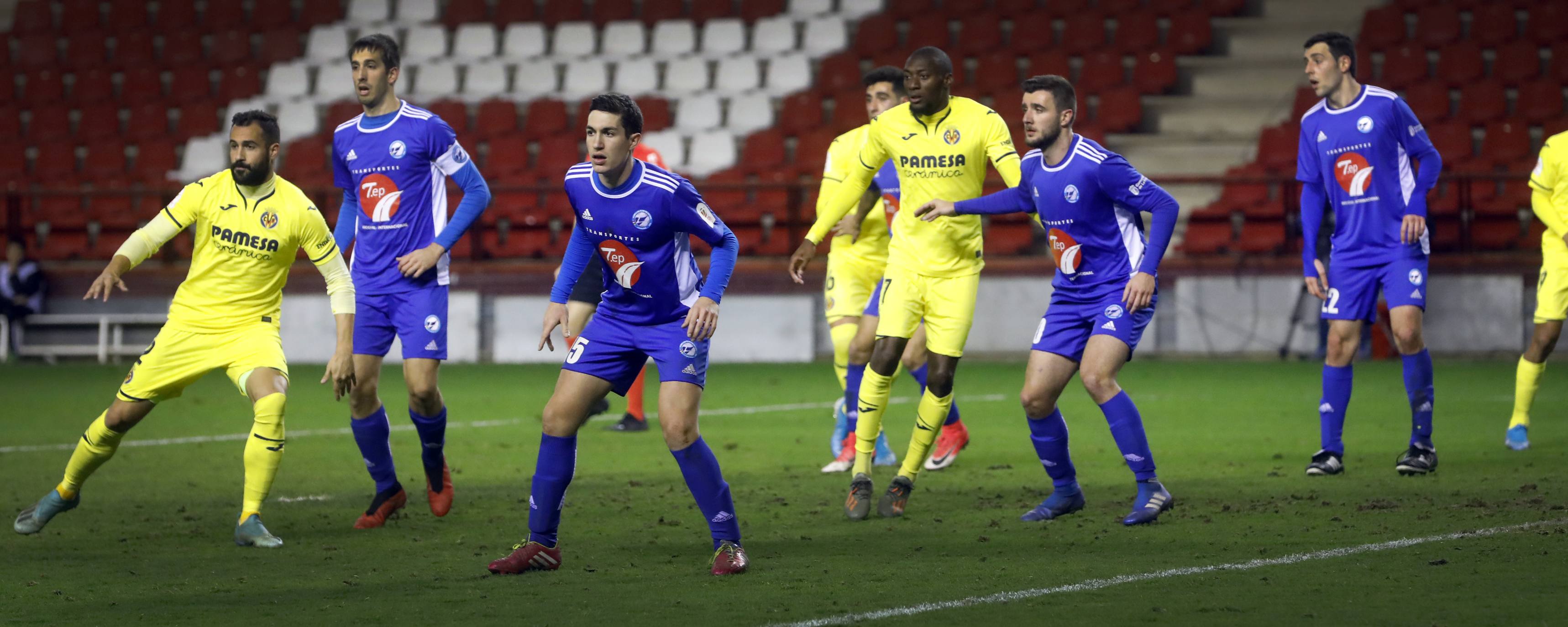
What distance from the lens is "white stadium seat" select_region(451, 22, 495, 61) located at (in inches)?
926

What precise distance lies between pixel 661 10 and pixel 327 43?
4.99 m

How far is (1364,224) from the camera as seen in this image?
8.16 metres

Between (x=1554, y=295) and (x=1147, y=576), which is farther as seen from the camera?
(x=1554, y=295)

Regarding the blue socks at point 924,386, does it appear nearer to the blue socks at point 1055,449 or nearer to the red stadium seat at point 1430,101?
the blue socks at point 1055,449

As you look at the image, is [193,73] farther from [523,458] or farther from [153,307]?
[523,458]

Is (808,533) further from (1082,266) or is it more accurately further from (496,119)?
(496,119)

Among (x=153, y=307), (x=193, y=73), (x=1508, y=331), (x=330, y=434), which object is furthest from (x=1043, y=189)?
(x=193, y=73)

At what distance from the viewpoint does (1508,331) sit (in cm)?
1650

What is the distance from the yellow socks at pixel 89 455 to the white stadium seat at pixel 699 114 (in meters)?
15.2

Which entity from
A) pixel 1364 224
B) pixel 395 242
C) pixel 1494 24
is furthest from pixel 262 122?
pixel 1494 24

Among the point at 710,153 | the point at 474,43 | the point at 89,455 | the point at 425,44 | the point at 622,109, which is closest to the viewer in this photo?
the point at 622,109

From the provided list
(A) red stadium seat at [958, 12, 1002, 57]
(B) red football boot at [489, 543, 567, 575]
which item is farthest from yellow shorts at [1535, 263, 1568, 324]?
(A) red stadium seat at [958, 12, 1002, 57]

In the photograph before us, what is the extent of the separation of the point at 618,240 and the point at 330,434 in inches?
229

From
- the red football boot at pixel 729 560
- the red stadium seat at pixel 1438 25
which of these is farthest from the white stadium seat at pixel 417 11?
the red football boot at pixel 729 560
